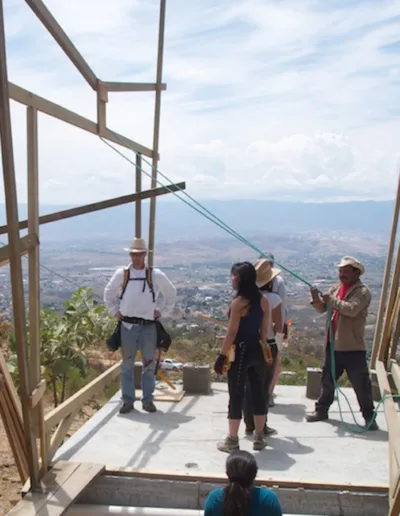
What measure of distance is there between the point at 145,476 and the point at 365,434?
234cm

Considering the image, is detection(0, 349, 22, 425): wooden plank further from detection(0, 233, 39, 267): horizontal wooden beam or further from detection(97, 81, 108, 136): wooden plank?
detection(97, 81, 108, 136): wooden plank

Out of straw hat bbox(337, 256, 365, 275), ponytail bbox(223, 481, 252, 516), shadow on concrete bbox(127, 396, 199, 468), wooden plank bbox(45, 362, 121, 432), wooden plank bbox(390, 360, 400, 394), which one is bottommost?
shadow on concrete bbox(127, 396, 199, 468)

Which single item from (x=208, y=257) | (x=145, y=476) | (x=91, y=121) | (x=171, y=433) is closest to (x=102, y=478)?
(x=145, y=476)

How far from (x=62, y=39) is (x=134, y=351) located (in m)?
3.08

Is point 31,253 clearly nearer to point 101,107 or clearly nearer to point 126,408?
point 101,107

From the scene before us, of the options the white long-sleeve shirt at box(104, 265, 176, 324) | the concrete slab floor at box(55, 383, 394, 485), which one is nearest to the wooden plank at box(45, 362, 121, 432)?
the concrete slab floor at box(55, 383, 394, 485)

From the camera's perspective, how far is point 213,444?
18.7 feet

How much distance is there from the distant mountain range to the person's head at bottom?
20.9 meters

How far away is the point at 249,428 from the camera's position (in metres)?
6.09

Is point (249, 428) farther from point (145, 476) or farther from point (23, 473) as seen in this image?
point (23, 473)

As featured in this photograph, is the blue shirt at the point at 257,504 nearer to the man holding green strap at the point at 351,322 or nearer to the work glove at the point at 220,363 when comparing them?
the work glove at the point at 220,363

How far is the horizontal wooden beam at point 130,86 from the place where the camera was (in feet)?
20.1

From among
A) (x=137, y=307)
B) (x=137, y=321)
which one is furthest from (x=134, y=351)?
(x=137, y=307)

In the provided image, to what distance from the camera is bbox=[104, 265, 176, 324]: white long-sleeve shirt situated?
255 inches
